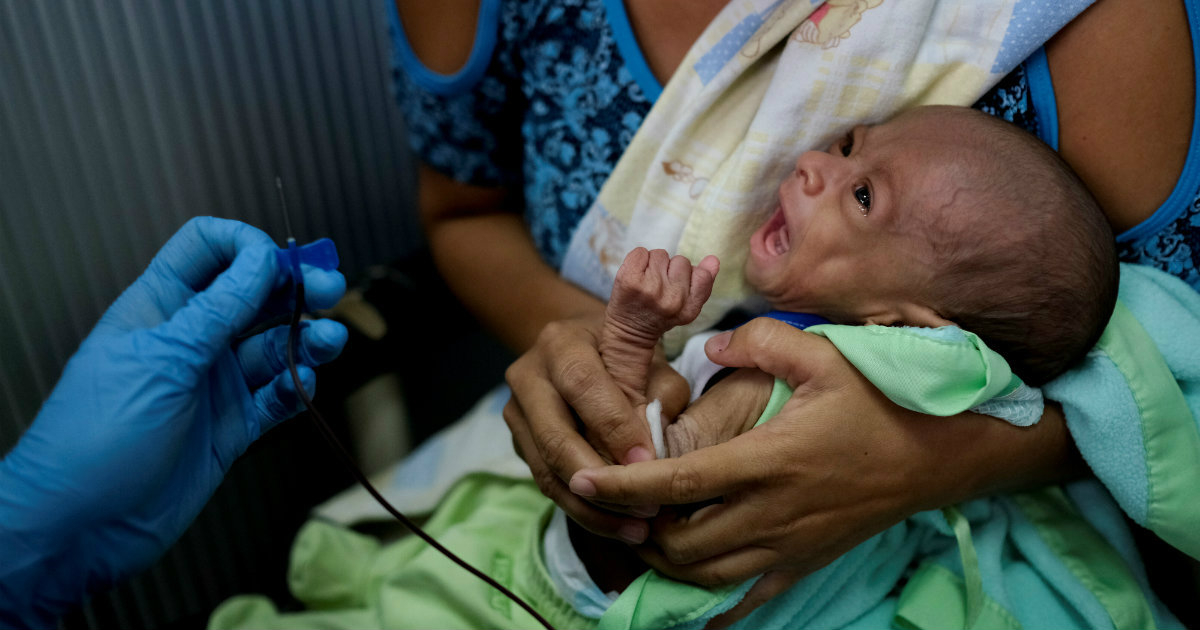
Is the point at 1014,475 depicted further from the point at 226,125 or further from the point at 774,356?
the point at 226,125

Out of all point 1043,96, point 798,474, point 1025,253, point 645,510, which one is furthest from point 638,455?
point 1043,96

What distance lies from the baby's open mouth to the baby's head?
0.02 m

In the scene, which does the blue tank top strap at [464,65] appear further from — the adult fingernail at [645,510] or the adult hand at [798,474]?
the adult fingernail at [645,510]

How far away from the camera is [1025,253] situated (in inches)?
32.8

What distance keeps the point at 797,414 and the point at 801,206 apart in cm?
28

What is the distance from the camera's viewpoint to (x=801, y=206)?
0.94 m

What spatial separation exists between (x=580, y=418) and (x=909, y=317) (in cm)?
41

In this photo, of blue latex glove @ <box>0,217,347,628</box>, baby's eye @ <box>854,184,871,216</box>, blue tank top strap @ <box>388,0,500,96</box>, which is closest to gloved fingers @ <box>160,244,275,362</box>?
blue latex glove @ <box>0,217,347,628</box>

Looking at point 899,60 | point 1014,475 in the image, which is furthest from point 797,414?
point 899,60

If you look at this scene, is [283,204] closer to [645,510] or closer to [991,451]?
[645,510]

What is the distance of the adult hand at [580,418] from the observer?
31.2 inches

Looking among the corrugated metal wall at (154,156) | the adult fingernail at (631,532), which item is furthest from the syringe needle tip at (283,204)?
the adult fingernail at (631,532)

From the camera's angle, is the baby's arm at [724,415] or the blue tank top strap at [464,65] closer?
the baby's arm at [724,415]

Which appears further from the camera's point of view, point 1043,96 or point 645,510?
point 1043,96
